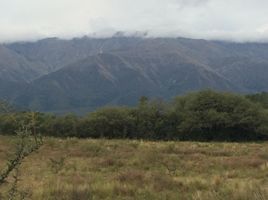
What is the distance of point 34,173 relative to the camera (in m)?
21.7

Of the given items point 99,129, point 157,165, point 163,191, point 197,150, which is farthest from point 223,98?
point 163,191

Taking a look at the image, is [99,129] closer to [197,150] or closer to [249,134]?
[249,134]

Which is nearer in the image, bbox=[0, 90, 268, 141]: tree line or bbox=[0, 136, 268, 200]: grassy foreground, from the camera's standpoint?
bbox=[0, 136, 268, 200]: grassy foreground

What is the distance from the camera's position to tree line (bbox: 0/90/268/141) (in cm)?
7000

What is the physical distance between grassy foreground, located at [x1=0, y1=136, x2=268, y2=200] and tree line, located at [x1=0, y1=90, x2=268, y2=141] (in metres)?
36.9

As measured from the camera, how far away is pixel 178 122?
74.8 m

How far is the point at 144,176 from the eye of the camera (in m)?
18.2

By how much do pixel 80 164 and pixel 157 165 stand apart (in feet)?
11.5

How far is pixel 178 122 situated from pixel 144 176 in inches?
2237

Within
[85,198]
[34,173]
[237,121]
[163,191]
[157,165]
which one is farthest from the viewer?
[237,121]

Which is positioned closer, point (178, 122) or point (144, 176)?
point (144, 176)

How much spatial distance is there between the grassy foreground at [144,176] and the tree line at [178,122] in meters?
36.9

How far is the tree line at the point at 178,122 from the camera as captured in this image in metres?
70.0

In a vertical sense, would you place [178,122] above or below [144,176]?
below
